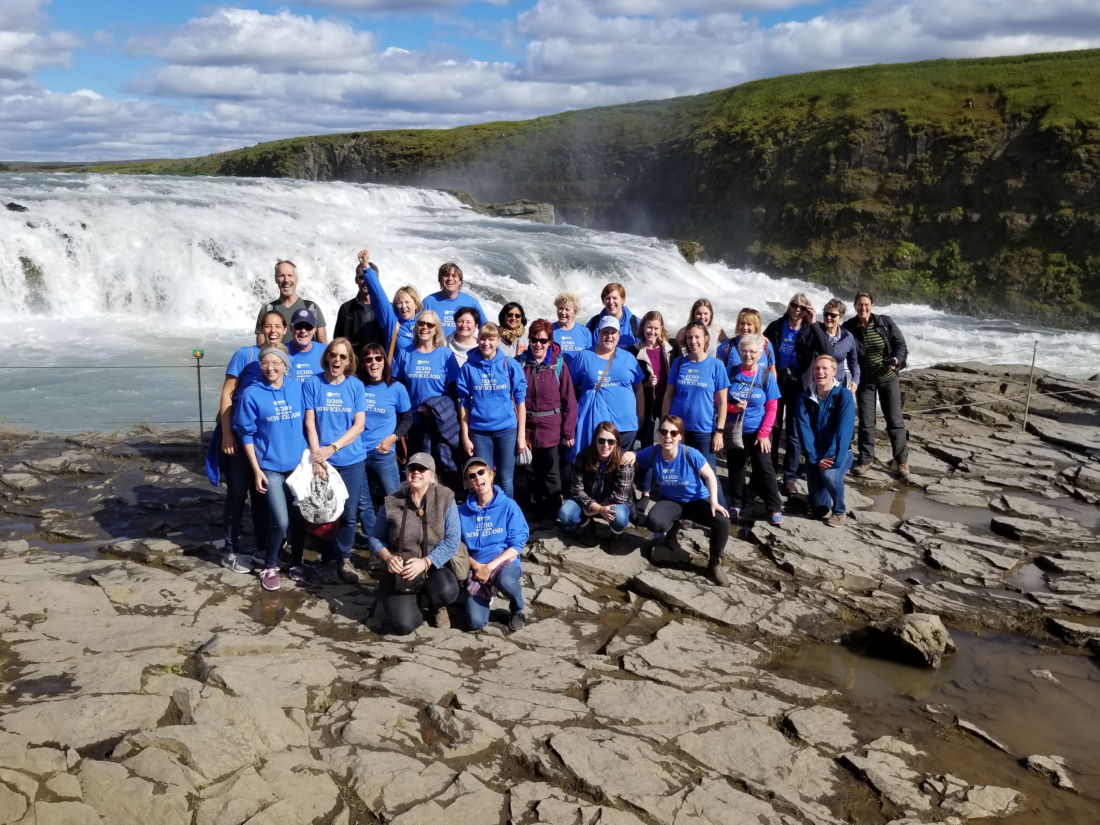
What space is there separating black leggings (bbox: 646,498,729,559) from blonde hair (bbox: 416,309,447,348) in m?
2.07

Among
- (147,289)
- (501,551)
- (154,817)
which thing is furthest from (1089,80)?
(154,817)

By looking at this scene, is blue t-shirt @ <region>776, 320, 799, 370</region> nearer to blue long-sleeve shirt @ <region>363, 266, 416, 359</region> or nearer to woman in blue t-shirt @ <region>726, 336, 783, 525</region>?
woman in blue t-shirt @ <region>726, 336, 783, 525</region>

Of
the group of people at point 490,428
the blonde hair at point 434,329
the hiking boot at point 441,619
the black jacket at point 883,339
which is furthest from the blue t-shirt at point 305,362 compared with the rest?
the black jacket at point 883,339

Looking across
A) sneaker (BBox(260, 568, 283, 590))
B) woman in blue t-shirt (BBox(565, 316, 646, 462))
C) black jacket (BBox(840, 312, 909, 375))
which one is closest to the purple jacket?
woman in blue t-shirt (BBox(565, 316, 646, 462))

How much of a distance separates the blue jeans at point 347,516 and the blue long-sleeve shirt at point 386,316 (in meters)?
1.13

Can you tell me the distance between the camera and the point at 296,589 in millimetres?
6266

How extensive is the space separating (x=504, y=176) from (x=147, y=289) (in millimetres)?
38082

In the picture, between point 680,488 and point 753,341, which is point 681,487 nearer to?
point 680,488

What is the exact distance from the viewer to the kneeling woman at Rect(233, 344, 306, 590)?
5.98 m

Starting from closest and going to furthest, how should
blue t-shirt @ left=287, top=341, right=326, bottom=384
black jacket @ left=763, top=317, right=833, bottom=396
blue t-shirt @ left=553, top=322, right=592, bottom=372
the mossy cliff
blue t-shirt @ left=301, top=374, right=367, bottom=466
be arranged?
blue t-shirt @ left=301, top=374, right=367, bottom=466 → blue t-shirt @ left=287, top=341, right=326, bottom=384 → blue t-shirt @ left=553, top=322, right=592, bottom=372 → black jacket @ left=763, top=317, right=833, bottom=396 → the mossy cliff

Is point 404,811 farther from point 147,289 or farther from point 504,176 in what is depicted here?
point 504,176

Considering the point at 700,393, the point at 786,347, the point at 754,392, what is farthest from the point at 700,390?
the point at 786,347

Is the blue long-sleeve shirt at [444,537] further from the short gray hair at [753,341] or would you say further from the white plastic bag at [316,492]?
the short gray hair at [753,341]

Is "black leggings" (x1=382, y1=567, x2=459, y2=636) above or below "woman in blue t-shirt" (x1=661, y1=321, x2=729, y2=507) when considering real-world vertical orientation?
below
